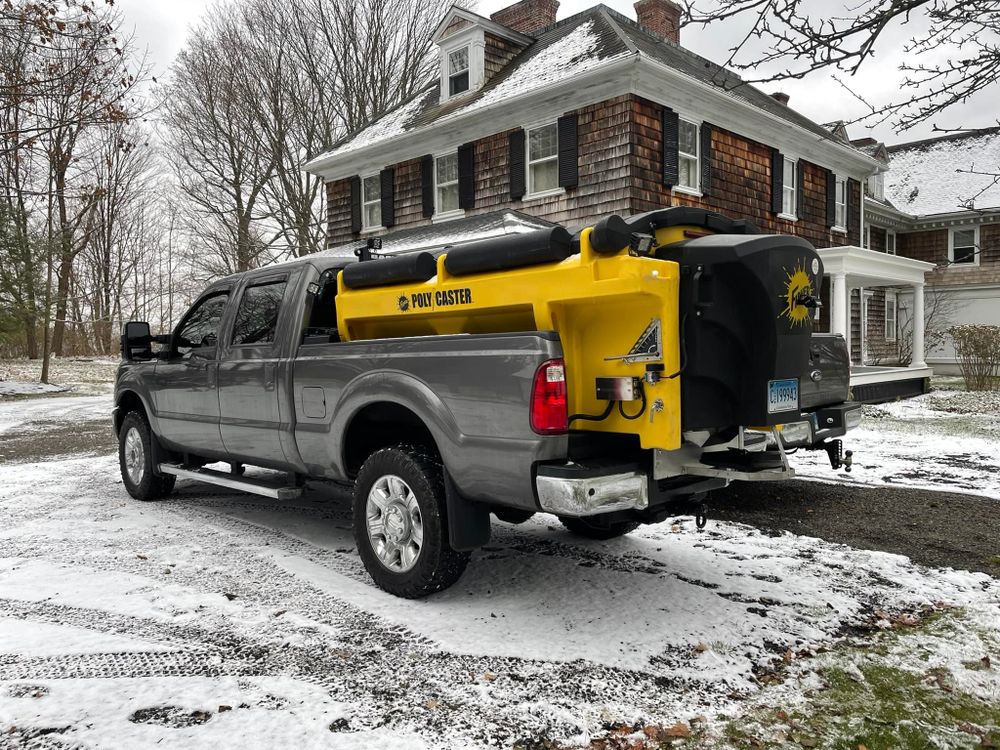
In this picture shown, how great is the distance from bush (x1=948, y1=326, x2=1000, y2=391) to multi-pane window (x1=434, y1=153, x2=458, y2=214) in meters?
12.1

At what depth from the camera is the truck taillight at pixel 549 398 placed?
348 cm

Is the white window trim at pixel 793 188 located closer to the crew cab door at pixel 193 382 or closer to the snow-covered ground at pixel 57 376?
the crew cab door at pixel 193 382

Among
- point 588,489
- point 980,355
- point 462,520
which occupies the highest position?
point 980,355

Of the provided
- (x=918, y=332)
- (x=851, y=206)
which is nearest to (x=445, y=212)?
(x=851, y=206)

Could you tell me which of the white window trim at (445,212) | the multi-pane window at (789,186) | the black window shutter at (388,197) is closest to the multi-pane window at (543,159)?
the white window trim at (445,212)

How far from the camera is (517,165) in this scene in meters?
15.2

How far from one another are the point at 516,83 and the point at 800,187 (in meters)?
7.89

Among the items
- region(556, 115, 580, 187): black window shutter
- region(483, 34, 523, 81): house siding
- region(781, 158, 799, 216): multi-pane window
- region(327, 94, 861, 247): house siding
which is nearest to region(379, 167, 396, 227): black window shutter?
region(327, 94, 861, 247): house siding

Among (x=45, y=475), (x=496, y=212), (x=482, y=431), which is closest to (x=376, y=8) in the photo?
(x=496, y=212)

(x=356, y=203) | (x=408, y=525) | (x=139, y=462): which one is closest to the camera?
(x=408, y=525)

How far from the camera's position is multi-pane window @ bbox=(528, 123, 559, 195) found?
48.2 feet

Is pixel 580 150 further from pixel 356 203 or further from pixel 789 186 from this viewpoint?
pixel 356 203

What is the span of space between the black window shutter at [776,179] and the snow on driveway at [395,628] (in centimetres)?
1343

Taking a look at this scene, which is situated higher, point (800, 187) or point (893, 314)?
point (800, 187)
